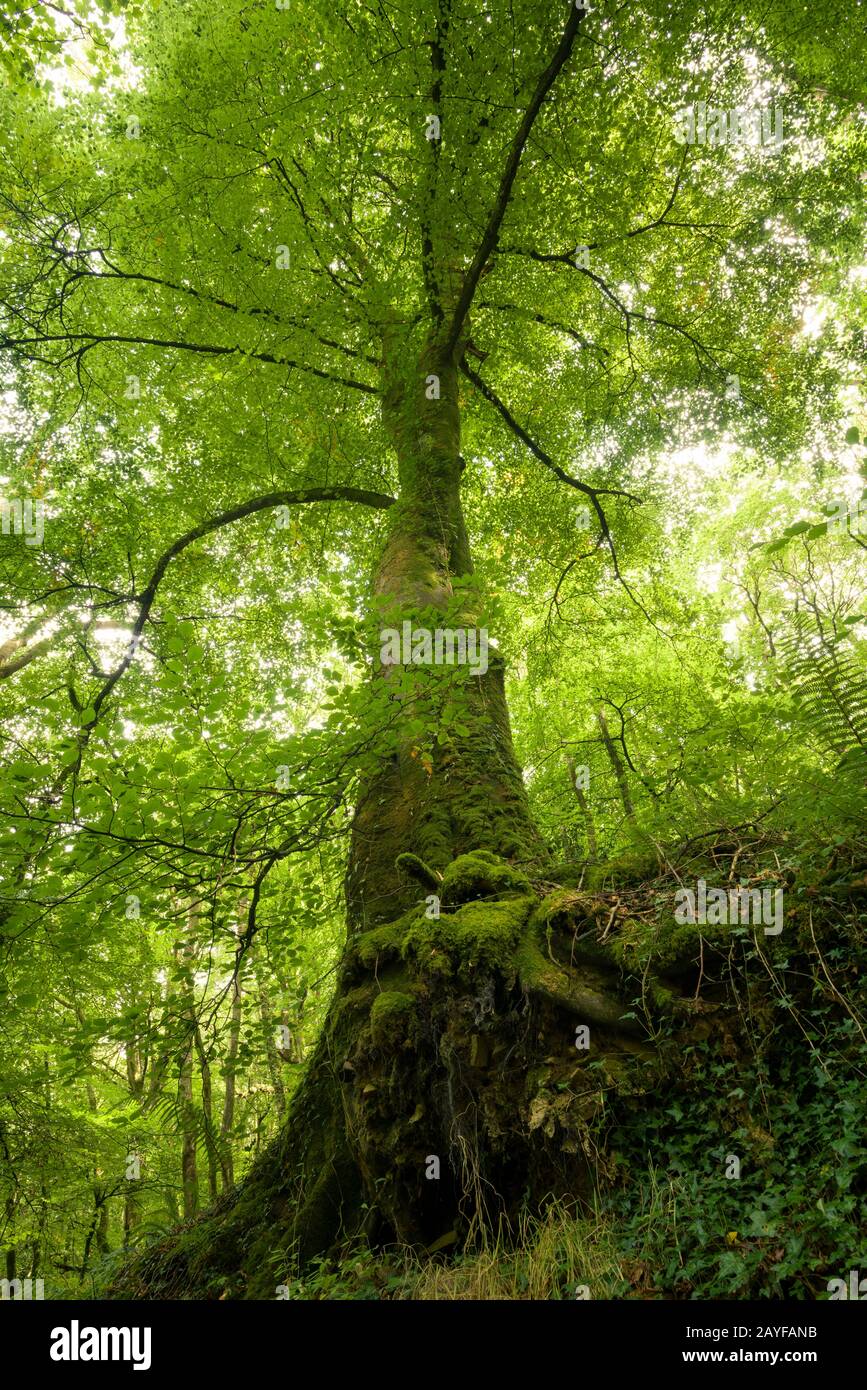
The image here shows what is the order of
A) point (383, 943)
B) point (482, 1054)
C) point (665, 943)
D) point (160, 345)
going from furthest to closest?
1. point (160, 345)
2. point (383, 943)
3. point (482, 1054)
4. point (665, 943)

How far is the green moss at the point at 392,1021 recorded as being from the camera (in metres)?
3.16

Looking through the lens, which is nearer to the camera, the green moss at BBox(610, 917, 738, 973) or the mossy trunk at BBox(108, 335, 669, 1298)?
the green moss at BBox(610, 917, 738, 973)

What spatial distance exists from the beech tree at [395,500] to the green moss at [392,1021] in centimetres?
2

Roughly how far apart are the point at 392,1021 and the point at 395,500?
5.60 meters

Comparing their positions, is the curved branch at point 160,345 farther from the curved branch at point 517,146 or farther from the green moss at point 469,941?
the green moss at point 469,941

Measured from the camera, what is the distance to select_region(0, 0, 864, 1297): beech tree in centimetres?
308

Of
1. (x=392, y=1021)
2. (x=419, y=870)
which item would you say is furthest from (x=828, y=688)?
(x=392, y=1021)

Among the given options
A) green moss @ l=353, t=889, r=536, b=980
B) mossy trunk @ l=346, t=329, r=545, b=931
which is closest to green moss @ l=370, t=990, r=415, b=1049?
green moss @ l=353, t=889, r=536, b=980

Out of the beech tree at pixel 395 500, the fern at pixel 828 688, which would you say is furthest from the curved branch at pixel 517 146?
the fern at pixel 828 688

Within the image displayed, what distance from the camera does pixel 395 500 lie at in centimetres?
733

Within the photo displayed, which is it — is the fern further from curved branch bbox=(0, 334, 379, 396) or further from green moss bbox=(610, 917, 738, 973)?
curved branch bbox=(0, 334, 379, 396)

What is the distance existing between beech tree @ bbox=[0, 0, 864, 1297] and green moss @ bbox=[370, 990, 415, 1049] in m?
0.02

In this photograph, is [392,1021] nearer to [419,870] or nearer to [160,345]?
[419,870]
